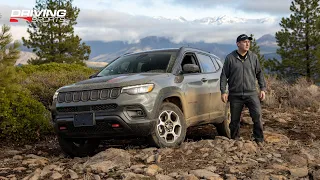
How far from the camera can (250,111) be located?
6691 mm

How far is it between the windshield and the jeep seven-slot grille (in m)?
1.17

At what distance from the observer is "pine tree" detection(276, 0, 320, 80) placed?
1452 inches

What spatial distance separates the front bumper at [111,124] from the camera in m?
5.45

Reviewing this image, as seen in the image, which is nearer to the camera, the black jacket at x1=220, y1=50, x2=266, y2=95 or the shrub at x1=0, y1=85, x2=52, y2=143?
the black jacket at x1=220, y1=50, x2=266, y2=95

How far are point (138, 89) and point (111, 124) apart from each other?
0.62m

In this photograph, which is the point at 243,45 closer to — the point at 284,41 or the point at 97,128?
the point at 97,128

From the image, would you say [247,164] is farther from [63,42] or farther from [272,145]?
[63,42]

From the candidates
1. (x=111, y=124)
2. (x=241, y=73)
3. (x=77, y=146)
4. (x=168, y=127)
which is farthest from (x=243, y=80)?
(x=77, y=146)

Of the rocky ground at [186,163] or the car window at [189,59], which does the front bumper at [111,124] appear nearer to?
the rocky ground at [186,163]

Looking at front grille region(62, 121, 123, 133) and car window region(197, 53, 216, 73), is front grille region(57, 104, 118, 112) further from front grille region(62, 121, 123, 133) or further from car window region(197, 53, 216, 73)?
car window region(197, 53, 216, 73)

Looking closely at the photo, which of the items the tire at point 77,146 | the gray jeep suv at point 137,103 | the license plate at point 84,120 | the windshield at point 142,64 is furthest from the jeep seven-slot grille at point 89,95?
the windshield at point 142,64

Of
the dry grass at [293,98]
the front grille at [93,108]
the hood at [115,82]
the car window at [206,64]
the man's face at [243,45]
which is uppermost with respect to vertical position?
the man's face at [243,45]

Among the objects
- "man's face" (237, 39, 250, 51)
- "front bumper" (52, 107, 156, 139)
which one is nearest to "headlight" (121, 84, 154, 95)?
"front bumper" (52, 107, 156, 139)

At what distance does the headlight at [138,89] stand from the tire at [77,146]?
4.53 ft
